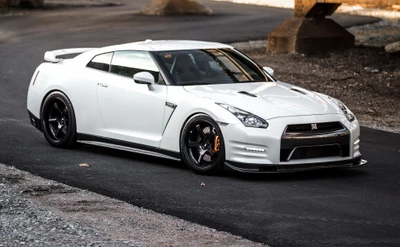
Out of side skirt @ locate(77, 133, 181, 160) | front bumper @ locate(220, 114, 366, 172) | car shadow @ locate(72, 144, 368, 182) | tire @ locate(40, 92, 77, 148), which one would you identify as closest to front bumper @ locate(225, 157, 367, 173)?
front bumper @ locate(220, 114, 366, 172)

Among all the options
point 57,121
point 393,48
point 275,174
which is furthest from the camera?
point 393,48

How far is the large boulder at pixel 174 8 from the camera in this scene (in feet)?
114

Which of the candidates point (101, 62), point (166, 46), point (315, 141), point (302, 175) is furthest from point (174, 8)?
point (315, 141)

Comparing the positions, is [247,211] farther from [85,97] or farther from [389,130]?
[389,130]

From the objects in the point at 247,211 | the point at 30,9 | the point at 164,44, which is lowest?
the point at 30,9

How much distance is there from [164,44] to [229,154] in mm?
2121

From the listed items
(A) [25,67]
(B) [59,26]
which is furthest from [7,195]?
(B) [59,26]

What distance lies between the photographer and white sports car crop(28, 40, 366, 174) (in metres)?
10.3

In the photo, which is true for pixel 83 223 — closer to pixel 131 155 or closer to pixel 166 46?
pixel 131 155

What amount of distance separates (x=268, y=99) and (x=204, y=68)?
108 cm

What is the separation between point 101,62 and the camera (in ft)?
39.7

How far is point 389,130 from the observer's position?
1480 cm

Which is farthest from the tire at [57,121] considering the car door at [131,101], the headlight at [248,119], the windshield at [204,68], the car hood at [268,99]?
the headlight at [248,119]

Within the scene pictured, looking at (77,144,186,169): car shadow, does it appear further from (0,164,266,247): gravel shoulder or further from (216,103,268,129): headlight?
(0,164,266,247): gravel shoulder
